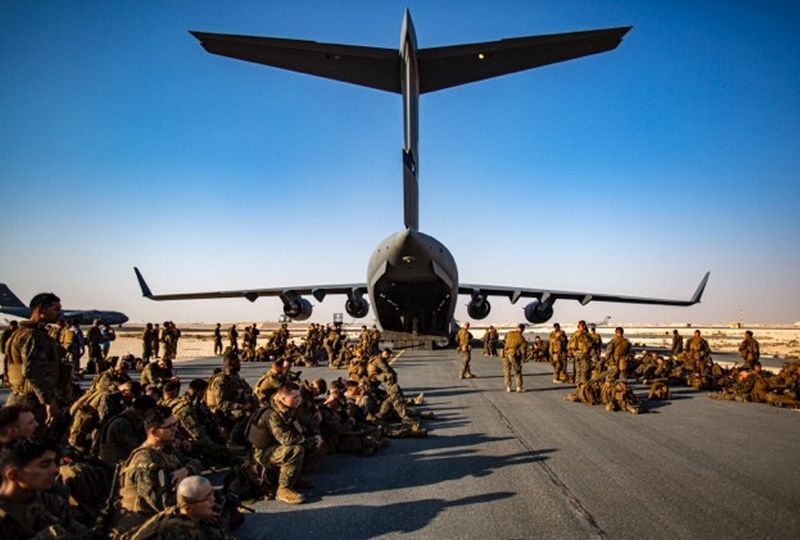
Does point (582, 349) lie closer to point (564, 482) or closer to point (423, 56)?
point (564, 482)

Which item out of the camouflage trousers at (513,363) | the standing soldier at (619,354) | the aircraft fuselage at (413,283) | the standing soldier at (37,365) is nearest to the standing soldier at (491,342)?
the aircraft fuselage at (413,283)

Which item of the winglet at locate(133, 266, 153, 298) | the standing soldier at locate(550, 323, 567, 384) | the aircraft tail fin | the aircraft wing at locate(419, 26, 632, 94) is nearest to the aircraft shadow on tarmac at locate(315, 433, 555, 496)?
the standing soldier at locate(550, 323, 567, 384)

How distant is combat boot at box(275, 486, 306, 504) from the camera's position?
4.61 meters

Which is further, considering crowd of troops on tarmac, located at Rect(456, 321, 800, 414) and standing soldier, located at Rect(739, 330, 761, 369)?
standing soldier, located at Rect(739, 330, 761, 369)

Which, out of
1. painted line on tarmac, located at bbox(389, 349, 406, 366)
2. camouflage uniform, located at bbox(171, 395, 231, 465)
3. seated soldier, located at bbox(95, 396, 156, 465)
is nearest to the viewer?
seated soldier, located at bbox(95, 396, 156, 465)

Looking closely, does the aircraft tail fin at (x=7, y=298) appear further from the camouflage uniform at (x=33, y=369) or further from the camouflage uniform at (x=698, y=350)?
the camouflage uniform at (x=698, y=350)

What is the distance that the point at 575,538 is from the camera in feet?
12.2

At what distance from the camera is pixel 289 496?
15.2 feet

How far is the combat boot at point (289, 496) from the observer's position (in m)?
4.61

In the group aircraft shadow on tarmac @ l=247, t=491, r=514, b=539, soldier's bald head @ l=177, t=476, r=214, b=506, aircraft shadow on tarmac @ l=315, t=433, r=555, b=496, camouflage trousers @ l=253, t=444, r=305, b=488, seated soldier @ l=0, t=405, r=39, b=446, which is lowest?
aircraft shadow on tarmac @ l=315, t=433, r=555, b=496

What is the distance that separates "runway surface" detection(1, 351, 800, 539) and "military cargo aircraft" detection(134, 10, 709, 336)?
7549mm

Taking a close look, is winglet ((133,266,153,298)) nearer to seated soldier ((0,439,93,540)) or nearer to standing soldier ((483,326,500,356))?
standing soldier ((483,326,500,356))

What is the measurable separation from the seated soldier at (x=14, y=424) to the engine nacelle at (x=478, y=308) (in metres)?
20.8

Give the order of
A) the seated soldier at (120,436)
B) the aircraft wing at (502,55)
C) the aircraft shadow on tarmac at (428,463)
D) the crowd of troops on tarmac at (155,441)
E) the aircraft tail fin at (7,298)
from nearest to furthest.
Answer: the crowd of troops on tarmac at (155,441) → the seated soldier at (120,436) → the aircraft shadow on tarmac at (428,463) → the aircraft wing at (502,55) → the aircraft tail fin at (7,298)
